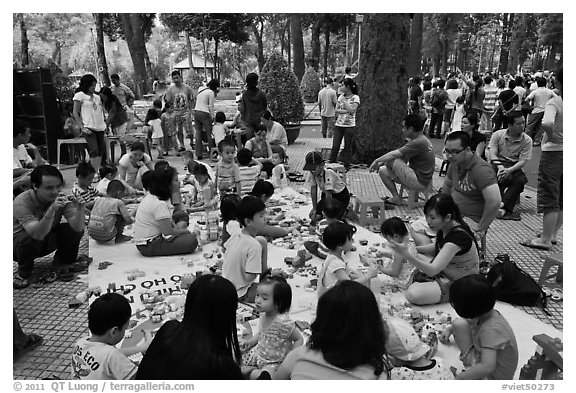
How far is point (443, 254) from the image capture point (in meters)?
4.09

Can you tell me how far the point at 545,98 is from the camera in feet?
38.5

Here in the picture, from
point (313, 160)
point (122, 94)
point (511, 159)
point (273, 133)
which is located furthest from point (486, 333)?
point (122, 94)

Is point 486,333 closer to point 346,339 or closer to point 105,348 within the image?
point 346,339

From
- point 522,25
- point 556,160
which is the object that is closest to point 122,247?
point 556,160

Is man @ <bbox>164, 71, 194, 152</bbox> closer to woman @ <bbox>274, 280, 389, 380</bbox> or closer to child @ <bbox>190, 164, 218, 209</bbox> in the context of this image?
child @ <bbox>190, 164, 218, 209</bbox>

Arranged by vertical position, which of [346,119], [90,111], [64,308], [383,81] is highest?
[383,81]

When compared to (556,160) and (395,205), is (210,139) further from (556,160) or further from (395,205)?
(556,160)

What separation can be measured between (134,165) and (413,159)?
4224mm

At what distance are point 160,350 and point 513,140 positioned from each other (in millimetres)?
5813

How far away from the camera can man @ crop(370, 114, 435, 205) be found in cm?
711

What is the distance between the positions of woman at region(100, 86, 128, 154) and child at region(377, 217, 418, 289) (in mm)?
7201

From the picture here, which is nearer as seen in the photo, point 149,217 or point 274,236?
point 149,217

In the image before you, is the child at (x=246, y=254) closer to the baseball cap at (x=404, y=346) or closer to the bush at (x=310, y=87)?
the baseball cap at (x=404, y=346)

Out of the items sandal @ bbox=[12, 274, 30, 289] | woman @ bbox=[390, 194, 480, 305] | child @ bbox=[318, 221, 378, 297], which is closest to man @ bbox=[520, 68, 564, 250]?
woman @ bbox=[390, 194, 480, 305]
